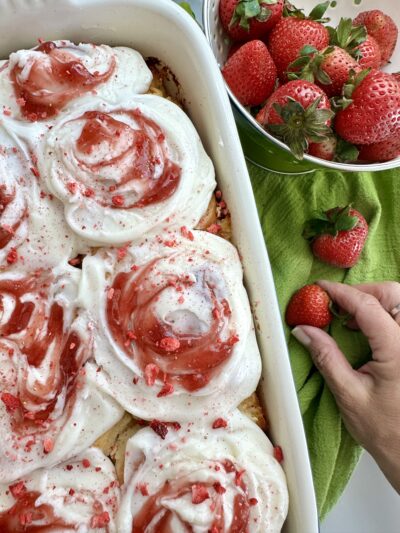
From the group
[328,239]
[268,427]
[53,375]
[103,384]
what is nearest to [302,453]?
[268,427]

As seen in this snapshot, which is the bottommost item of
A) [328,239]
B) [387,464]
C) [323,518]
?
[323,518]

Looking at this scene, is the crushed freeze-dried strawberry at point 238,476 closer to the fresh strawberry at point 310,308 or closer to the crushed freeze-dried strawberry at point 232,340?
the crushed freeze-dried strawberry at point 232,340

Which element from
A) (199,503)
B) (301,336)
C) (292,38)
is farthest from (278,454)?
(292,38)

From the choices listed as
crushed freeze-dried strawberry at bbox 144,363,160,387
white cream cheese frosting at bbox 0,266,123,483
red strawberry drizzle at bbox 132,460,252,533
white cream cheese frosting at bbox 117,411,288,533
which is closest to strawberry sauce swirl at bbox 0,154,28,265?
white cream cheese frosting at bbox 0,266,123,483

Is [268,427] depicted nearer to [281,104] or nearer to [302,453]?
[302,453]

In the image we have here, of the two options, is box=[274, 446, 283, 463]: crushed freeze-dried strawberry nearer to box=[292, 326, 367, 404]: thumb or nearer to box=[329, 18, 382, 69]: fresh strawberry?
box=[292, 326, 367, 404]: thumb

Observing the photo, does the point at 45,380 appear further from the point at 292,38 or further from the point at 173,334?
the point at 292,38
